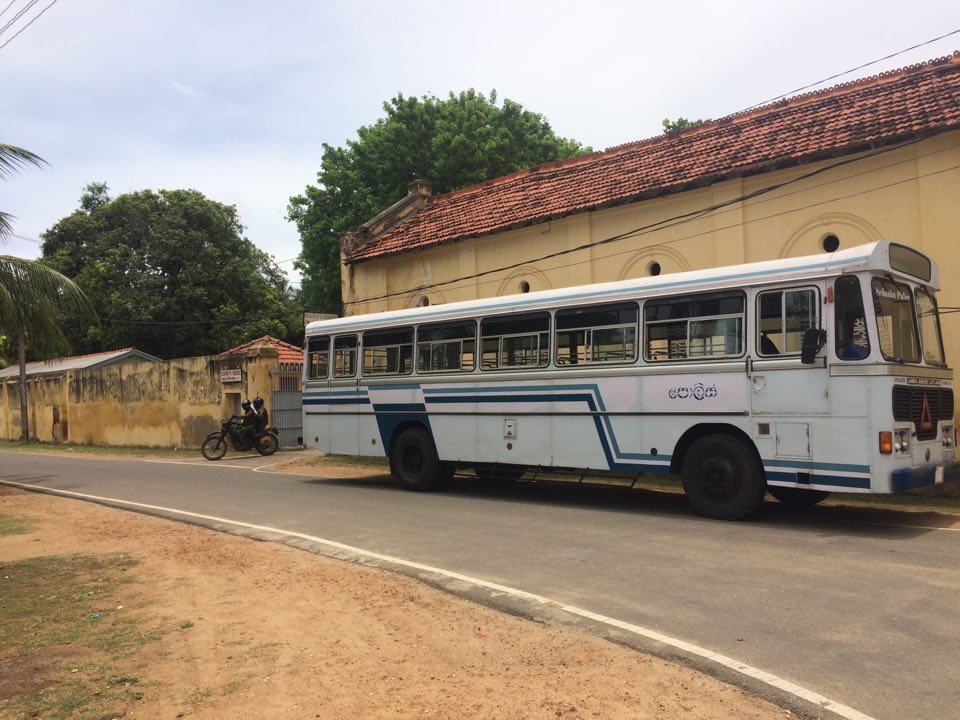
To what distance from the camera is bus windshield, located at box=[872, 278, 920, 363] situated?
27.6 feet

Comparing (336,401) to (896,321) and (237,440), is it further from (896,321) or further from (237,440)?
(896,321)

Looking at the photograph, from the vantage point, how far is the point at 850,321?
841 cm

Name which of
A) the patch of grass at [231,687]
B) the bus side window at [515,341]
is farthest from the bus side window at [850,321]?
the patch of grass at [231,687]

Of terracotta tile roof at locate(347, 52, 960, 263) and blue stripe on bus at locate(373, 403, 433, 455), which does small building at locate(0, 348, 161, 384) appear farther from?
blue stripe on bus at locate(373, 403, 433, 455)

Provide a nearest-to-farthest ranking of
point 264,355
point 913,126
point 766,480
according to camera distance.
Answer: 1. point 766,480
2. point 913,126
3. point 264,355

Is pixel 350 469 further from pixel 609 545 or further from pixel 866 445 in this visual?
pixel 866 445

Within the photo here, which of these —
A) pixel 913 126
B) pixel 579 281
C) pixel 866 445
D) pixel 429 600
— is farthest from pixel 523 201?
pixel 429 600

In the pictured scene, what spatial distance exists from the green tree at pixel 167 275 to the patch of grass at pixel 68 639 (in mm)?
34324

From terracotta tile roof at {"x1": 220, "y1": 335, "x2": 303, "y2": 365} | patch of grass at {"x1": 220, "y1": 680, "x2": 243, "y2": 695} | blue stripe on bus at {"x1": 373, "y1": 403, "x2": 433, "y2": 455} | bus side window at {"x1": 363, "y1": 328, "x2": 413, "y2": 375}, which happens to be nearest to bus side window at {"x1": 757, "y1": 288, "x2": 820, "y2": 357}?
blue stripe on bus at {"x1": 373, "y1": 403, "x2": 433, "y2": 455}

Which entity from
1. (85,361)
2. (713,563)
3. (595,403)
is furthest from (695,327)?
(85,361)

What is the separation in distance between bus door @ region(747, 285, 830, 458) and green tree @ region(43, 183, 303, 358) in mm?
34530

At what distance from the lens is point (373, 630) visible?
5.28m

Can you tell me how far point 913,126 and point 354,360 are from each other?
10.1 metres

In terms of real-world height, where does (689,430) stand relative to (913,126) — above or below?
below
